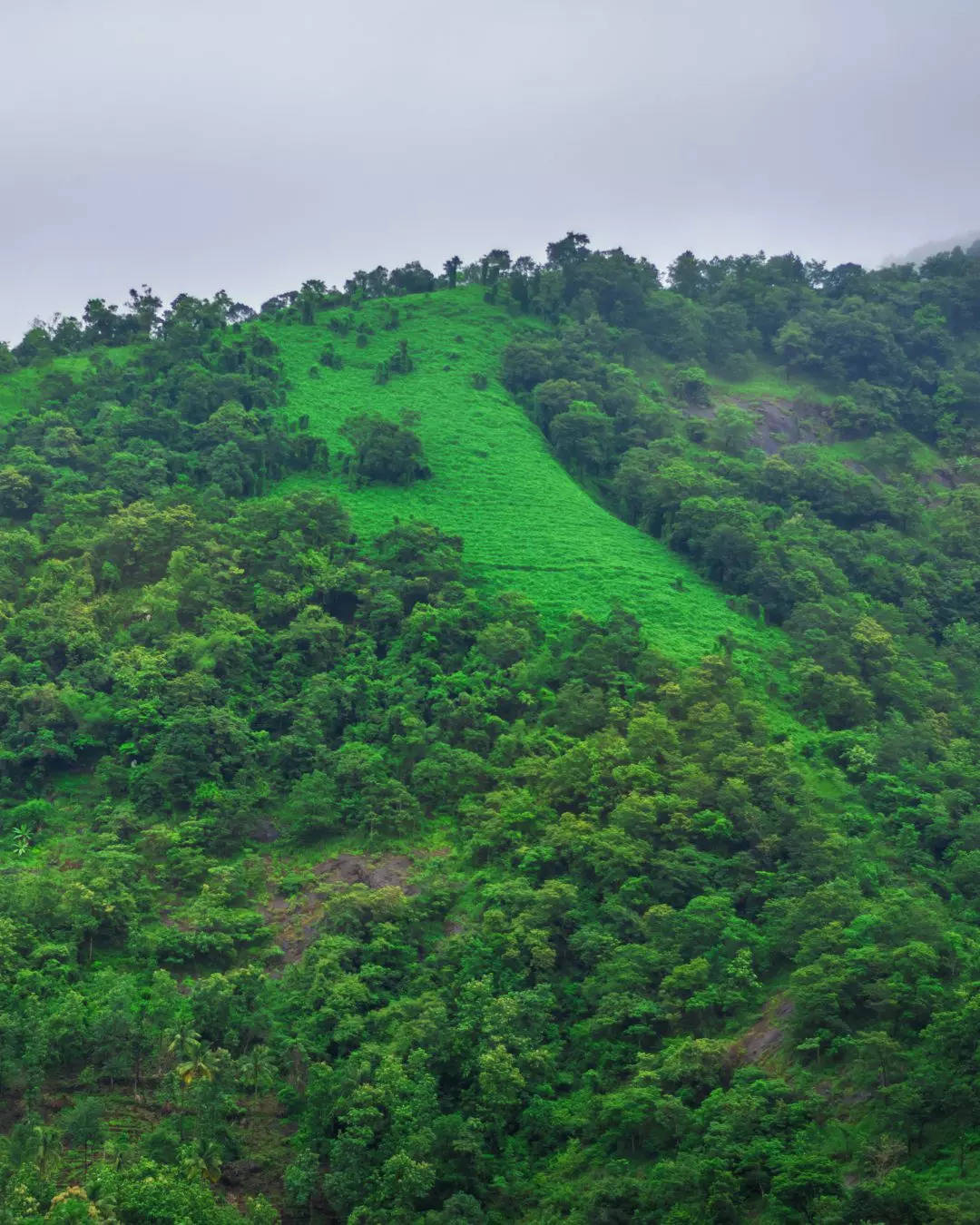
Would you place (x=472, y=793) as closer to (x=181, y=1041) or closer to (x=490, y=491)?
(x=181, y=1041)

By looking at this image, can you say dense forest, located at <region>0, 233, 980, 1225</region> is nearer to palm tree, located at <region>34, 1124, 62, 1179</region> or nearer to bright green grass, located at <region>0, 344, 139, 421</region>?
palm tree, located at <region>34, 1124, 62, 1179</region>

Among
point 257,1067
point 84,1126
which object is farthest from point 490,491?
point 84,1126

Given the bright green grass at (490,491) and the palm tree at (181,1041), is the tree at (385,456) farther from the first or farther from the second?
the palm tree at (181,1041)

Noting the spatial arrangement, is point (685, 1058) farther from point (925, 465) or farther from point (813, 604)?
point (925, 465)

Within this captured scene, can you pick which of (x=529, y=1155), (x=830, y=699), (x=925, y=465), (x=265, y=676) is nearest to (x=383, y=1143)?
(x=529, y=1155)

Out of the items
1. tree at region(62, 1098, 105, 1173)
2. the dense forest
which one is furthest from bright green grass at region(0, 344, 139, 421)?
tree at region(62, 1098, 105, 1173)

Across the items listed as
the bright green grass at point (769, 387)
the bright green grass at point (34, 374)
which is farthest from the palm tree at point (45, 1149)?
the bright green grass at point (769, 387)
